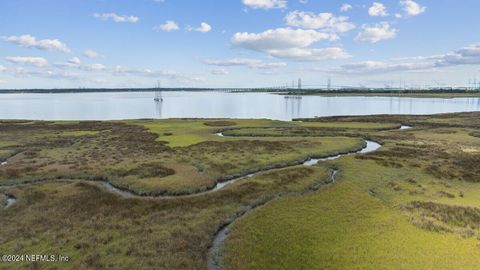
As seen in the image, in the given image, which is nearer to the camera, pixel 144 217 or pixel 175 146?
pixel 144 217

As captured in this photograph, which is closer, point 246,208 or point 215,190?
point 246,208

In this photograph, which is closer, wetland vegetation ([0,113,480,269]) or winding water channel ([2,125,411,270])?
wetland vegetation ([0,113,480,269])

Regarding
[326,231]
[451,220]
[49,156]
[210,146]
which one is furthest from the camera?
[210,146]

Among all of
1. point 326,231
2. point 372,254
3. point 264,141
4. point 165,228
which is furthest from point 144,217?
point 264,141

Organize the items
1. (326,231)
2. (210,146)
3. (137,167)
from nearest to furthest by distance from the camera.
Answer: (326,231)
(137,167)
(210,146)

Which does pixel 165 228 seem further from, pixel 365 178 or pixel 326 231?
pixel 365 178

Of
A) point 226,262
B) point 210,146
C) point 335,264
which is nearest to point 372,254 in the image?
point 335,264

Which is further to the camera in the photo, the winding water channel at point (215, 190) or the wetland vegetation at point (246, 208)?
the winding water channel at point (215, 190)
